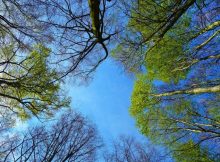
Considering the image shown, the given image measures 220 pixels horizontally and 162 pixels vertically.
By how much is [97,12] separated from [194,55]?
4947 millimetres

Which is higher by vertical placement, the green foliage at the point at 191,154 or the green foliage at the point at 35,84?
the green foliage at the point at 35,84

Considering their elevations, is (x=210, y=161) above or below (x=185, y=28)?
below

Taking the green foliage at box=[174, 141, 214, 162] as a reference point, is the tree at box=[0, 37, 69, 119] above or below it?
above

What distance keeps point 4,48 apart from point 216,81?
6.49 m

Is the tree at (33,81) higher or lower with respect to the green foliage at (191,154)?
higher

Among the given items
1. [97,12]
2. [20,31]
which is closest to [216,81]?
[97,12]

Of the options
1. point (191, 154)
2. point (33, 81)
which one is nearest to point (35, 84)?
point (33, 81)

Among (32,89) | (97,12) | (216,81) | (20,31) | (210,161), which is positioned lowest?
(210,161)

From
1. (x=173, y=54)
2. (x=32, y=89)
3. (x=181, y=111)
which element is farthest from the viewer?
(x=181, y=111)

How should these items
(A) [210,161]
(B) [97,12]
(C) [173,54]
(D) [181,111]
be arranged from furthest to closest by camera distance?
(D) [181,111] → (C) [173,54] → (A) [210,161] → (B) [97,12]

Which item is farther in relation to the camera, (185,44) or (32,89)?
(185,44)

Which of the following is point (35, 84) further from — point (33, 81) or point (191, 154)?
point (191, 154)

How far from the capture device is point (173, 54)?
1023 centimetres

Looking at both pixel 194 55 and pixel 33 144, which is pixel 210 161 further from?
pixel 33 144
